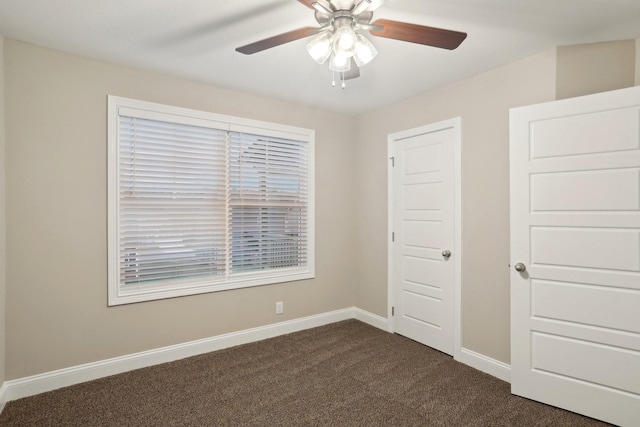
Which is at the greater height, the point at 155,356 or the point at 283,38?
the point at 283,38

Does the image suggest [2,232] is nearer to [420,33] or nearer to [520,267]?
[420,33]

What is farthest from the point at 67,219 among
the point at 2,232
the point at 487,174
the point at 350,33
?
the point at 487,174

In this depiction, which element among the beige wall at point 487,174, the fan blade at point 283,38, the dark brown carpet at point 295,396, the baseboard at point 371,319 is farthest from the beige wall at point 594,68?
the baseboard at point 371,319

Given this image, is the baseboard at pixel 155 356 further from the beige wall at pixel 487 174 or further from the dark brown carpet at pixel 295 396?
the beige wall at pixel 487 174

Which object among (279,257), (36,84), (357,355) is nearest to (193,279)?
(279,257)

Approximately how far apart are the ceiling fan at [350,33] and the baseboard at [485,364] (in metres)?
2.47

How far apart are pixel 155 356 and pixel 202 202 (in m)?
1.41

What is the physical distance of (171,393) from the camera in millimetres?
2570

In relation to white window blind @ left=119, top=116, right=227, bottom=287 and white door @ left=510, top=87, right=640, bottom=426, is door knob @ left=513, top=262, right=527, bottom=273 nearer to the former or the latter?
white door @ left=510, top=87, right=640, bottom=426

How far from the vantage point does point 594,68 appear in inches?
96.9

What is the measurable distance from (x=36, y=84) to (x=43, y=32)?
0.40 metres

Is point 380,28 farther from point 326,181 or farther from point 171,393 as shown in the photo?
point 171,393

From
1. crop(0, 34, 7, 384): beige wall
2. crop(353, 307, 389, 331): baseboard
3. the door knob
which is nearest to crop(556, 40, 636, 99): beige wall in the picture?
the door knob

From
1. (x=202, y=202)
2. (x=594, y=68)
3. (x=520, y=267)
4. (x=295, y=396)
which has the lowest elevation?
(x=295, y=396)
